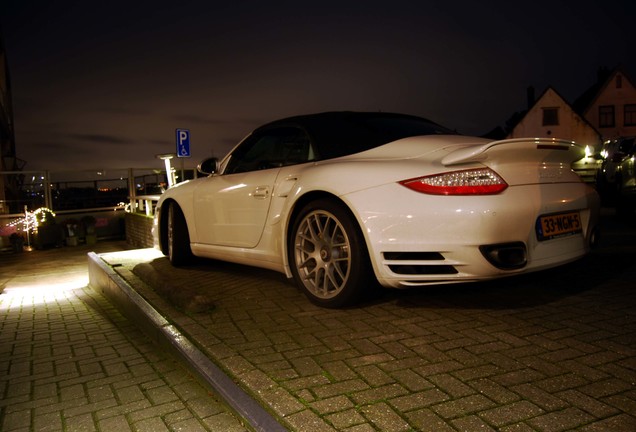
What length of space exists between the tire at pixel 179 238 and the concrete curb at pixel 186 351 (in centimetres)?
60

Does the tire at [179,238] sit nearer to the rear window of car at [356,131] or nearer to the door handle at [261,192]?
the door handle at [261,192]

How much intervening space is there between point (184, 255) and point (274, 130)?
1.84 metres

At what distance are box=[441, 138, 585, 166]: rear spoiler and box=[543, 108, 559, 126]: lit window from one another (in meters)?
43.6

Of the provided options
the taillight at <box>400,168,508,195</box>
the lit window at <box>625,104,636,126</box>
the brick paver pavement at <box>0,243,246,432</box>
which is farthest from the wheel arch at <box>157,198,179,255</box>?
the lit window at <box>625,104,636,126</box>

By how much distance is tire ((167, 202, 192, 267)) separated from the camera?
5809 millimetres

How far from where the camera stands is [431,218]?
10.6ft

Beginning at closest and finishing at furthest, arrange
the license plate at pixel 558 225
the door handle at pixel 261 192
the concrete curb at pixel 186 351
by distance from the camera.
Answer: the concrete curb at pixel 186 351
the license plate at pixel 558 225
the door handle at pixel 261 192

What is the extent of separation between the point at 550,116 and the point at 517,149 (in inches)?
1744

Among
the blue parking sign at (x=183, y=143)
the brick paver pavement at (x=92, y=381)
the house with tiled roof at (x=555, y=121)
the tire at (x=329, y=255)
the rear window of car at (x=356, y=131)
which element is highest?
the house with tiled roof at (x=555, y=121)

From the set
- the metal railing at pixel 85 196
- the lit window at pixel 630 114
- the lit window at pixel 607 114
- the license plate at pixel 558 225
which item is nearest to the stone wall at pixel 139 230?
the metal railing at pixel 85 196

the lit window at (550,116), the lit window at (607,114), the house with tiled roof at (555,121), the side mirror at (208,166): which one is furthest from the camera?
the lit window at (607,114)

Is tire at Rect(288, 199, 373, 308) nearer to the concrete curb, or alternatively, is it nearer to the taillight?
the taillight

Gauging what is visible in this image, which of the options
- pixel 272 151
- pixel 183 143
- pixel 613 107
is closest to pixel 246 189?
pixel 272 151

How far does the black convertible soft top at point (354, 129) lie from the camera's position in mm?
4074
